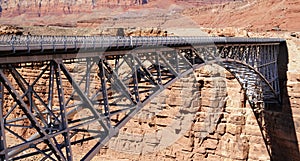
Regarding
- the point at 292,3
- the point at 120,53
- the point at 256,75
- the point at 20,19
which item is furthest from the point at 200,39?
the point at 20,19

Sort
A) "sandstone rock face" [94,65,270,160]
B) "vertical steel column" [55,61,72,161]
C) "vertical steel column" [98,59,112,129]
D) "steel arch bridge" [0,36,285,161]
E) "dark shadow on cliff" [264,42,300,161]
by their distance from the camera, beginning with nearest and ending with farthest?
"steel arch bridge" [0,36,285,161] < "vertical steel column" [55,61,72,161] < "vertical steel column" [98,59,112,129] < "dark shadow on cliff" [264,42,300,161] < "sandstone rock face" [94,65,270,160]

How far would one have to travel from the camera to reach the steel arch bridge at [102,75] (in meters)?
8.47

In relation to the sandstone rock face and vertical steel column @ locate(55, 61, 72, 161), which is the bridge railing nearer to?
vertical steel column @ locate(55, 61, 72, 161)

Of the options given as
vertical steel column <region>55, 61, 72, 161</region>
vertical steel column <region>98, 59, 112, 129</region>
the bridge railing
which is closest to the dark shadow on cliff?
the bridge railing

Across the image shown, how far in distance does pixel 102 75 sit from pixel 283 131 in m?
17.6

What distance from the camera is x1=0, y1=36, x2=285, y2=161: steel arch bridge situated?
8.47 meters

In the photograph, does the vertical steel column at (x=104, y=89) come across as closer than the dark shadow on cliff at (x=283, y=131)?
Yes

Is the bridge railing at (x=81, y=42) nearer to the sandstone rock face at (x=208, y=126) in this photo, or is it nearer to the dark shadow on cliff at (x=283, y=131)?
the sandstone rock face at (x=208, y=126)

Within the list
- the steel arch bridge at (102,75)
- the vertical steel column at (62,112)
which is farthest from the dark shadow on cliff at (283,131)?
the vertical steel column at (62,112)

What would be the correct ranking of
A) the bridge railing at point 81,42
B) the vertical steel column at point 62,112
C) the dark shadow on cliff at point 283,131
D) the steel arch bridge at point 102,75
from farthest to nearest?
1. the dark shadow on cliff at point 283,131
2. the vertical steel column at point 62,112
3. the steel arch bridge at point 102,75
4. the bridge railing at point 81,42

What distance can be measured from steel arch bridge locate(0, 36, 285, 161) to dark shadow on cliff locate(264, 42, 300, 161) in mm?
437

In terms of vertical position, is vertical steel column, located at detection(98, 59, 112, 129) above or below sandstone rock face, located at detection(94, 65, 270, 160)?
above

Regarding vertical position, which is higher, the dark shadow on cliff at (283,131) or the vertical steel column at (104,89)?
the vertical steel column at (104,89)

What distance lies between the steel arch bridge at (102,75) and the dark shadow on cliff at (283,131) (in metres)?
Result: 0.44
